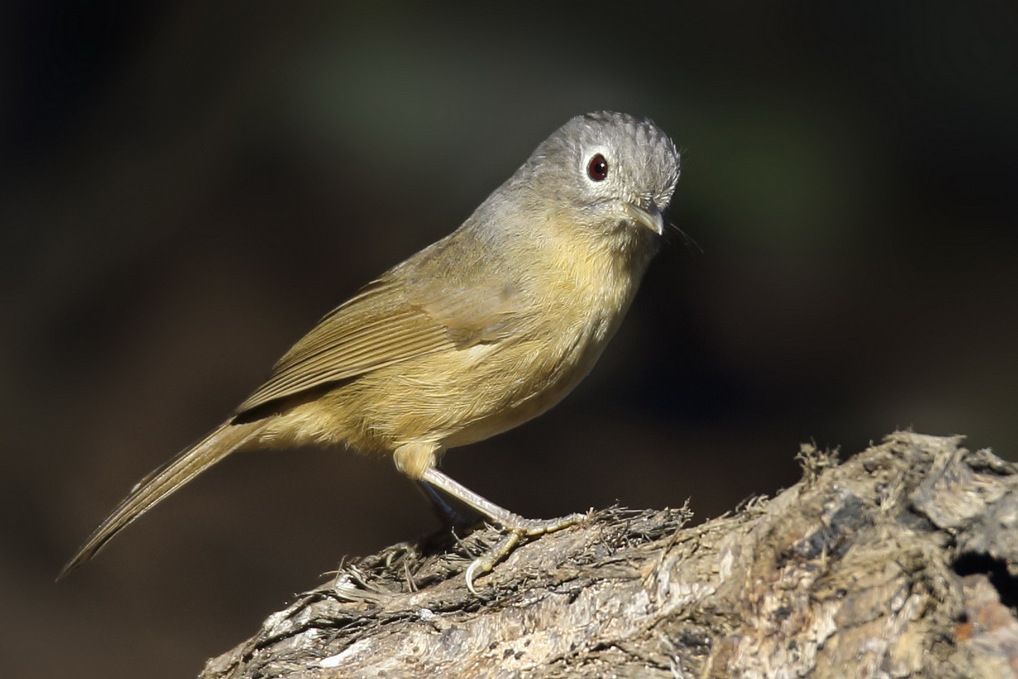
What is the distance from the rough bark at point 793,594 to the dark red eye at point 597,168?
4.86ft

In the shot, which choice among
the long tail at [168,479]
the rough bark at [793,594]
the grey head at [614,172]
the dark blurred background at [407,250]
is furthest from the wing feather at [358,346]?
the dark blurred background at [407,250]

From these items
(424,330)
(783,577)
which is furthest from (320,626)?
(783,577)

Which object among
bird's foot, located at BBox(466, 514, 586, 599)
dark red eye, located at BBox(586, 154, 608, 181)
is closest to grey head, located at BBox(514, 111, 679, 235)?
dark red eye, located at BBox(586, 154, 608, 181)

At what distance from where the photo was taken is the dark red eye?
173 inches

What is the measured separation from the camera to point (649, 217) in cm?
415

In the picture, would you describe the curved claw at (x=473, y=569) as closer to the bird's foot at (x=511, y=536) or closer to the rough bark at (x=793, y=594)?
the bird's foot at (x=511, y=536)

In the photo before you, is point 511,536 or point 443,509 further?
point 443,509

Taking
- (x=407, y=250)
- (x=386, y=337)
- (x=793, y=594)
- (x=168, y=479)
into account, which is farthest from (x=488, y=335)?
(x=407, y=250)

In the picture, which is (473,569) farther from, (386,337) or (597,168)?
(597,168)

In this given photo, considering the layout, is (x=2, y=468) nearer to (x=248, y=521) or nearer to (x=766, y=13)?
(x=248, y=521)

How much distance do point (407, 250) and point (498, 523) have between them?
3.21 metres

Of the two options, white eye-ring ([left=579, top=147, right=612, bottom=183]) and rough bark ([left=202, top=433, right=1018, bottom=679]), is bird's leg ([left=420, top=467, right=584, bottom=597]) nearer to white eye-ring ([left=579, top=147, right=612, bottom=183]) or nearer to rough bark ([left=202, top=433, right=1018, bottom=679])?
rough bark ([left=202, top=433, right=1018, bottom=679])

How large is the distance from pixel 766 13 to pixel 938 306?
6.71 feet

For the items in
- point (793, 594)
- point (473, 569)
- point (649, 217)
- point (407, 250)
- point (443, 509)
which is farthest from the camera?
point (407, 250)
